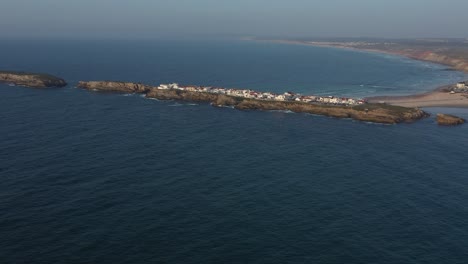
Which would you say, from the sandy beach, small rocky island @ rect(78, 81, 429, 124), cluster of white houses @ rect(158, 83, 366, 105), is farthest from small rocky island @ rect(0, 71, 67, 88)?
the sandy beach

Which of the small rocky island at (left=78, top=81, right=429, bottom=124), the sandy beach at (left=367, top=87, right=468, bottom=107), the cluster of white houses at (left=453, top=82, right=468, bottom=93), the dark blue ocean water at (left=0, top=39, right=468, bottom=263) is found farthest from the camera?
the cluster of white houses at (left=453, top=82, right=468, bottom=93)

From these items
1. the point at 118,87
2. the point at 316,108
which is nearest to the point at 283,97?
the point at 316,108

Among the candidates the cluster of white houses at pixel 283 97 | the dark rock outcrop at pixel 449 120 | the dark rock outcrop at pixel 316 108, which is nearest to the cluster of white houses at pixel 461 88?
the cluster of white houses at pixel 283 97

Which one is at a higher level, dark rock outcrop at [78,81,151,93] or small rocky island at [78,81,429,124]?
dark rock outcrop at [78,81,151,93]

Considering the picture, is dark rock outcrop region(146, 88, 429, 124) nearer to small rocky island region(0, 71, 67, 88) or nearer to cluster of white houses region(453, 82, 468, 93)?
small rocky island region(0, 71, 67, 88)

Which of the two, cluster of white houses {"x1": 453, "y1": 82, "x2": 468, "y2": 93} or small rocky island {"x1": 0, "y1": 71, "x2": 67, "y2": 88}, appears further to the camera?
cluster of white houses {"x1": 453, "y1": 82, "x2": 468, "y2": 93}

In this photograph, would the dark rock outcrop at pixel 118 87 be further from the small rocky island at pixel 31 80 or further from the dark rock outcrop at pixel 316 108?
the small rocky island at pixel 31 80

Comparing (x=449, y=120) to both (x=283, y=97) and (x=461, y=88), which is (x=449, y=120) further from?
(x=461, y=88)
